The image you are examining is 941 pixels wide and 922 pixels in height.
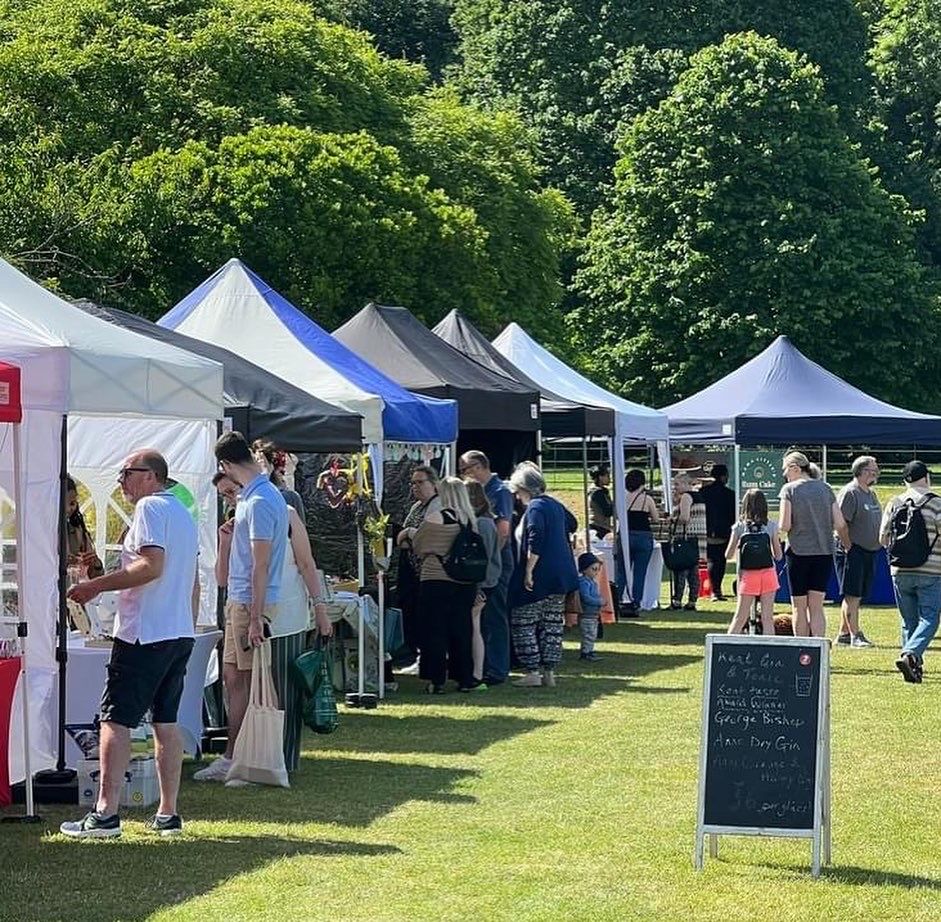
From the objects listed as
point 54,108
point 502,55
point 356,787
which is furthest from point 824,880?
point 502,55

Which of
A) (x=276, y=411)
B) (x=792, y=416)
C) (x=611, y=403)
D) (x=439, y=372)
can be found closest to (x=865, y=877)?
(x=276, y=411)

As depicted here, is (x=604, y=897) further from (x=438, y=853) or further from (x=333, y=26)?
(x=333, y=26)

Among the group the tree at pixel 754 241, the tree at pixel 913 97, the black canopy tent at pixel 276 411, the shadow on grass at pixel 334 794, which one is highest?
the tree at pixel 913 97

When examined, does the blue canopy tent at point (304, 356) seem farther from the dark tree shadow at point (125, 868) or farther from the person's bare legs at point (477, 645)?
the dark tree shadow at point (125, 868)

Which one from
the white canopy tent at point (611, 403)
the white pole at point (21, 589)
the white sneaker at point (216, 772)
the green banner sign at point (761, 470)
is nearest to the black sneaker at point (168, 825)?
the white pole at point (21, 589)

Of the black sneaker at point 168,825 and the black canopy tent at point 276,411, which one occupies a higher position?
the black canopy tent at point 276,411

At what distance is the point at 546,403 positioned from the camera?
2194 cm

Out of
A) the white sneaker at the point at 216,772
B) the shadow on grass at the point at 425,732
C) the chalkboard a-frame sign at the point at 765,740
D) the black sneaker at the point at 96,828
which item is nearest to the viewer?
the chalkboard a-frame sign at the point at 765,740

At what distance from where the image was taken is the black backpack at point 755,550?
17.5 m

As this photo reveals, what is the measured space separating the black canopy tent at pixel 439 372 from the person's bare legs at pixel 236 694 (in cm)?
740

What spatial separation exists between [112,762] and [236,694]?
2.00m

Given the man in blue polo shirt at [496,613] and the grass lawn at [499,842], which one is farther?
the man in blue polo shirt at [496,613]

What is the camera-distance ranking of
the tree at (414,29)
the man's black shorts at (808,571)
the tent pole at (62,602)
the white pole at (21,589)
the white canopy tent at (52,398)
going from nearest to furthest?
the white pole at (21,589)
the white canopy tent at (52,398)
the tent pole at (62,602)
the man's black shorts at (808,571)
the tree at (414,29)

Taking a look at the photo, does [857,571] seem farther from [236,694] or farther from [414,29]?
[414,29]
